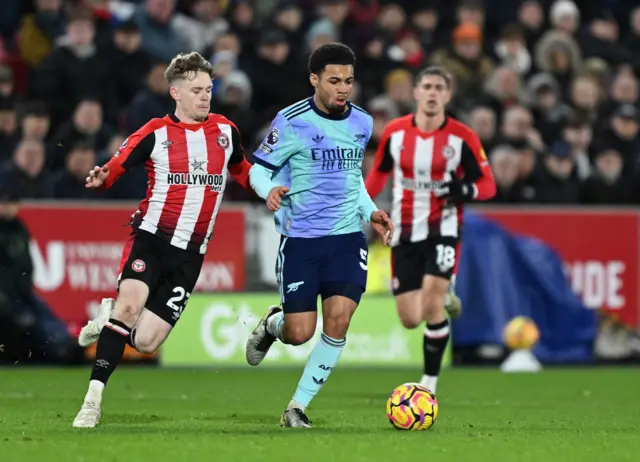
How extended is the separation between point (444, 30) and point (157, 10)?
14.5 feet

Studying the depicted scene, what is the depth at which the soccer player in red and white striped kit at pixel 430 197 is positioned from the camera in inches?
463

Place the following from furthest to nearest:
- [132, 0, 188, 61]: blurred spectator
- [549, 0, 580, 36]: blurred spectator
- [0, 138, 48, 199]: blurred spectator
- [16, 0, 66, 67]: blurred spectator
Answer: [549, 0, 580, 36]: blurred spectator → [132, 0, 188, 61]: blurred spectator → [16, 0, 66, 67]: blurred spectator → [0, 138, 48, 199]: blurred spectator

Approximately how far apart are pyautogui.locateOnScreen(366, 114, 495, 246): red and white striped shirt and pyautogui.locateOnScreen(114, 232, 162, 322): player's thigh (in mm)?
3127

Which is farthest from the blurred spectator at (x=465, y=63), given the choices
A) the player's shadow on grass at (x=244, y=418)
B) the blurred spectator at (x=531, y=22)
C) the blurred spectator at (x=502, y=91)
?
the player's shadow on grass at (x=244, y=418)

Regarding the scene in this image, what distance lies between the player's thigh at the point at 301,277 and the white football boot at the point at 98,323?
43.3 inches

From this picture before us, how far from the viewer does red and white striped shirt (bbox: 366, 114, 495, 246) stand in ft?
38.8

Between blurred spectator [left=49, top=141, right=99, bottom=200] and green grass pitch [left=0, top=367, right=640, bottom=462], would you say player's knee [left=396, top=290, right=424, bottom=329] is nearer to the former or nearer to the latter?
green grass pitch [left=0, top=367, right=640, bottom=462]

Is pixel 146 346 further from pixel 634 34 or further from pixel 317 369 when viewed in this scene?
pixel 634 34

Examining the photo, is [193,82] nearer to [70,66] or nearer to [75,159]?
[75,159]

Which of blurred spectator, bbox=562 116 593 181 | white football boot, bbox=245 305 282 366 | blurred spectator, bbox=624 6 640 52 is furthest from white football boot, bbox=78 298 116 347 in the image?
blurred spectator, bbox=624 6 640 52

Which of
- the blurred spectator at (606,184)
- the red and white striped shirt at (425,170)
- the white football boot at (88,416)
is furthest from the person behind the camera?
the blurred spectator at (606,184)

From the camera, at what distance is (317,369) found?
881cm

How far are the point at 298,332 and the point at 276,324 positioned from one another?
52cm

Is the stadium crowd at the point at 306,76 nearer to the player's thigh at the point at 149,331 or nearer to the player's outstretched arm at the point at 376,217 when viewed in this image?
the player's thigh at the point at 149,331
